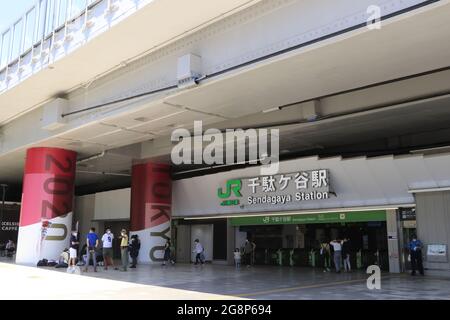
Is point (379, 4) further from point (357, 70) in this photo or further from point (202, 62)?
point (202, 62)

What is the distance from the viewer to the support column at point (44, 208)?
19344mm

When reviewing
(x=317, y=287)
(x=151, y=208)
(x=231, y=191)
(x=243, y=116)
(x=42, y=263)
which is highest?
(x=243, y=116)

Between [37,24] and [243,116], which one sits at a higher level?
[37,24]

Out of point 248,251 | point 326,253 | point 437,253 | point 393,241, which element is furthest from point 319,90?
point 248,251

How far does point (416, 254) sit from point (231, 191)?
325 inches

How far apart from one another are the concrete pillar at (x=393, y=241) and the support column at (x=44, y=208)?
1323 centimetres

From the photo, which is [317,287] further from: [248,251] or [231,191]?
[248,251]

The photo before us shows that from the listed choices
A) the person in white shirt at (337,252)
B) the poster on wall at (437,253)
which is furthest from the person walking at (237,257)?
the poster on wall at (437,253)

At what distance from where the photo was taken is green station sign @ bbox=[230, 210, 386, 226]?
17.3m

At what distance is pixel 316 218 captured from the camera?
62.0ft

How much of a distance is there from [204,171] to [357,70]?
1356 centimetres

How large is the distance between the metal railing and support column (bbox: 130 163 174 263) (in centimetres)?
787

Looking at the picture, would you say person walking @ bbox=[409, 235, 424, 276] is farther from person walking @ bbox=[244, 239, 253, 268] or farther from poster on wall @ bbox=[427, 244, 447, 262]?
person walking @ bbox=[244, 239, 253, 268]
